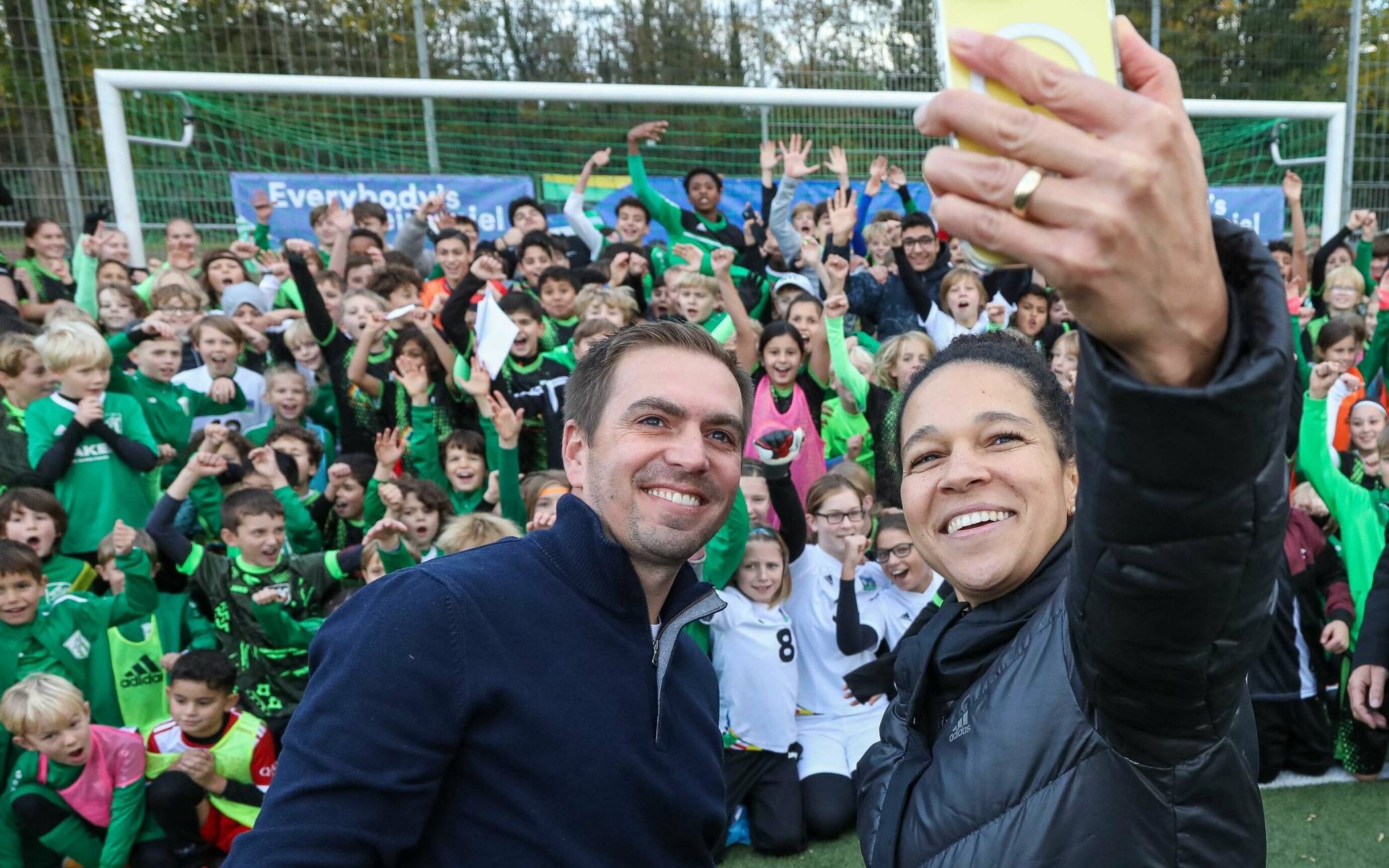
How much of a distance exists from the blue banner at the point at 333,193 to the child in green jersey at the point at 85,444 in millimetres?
3860

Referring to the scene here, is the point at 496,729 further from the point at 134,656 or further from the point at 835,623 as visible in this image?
the point at 134,656

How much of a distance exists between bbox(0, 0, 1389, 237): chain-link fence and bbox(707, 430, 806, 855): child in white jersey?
224 inches

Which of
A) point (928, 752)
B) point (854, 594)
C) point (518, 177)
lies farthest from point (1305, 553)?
point (518, 177)

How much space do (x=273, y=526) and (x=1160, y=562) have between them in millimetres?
4198

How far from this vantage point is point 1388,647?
3.66 metres

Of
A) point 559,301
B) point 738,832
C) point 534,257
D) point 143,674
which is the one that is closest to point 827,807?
point 738,832

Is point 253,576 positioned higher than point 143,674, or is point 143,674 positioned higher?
point 253,576

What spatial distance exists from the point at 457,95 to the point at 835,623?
5.27 meters

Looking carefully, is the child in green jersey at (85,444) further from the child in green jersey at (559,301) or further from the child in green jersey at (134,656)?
the child in green jersey at (559,301)

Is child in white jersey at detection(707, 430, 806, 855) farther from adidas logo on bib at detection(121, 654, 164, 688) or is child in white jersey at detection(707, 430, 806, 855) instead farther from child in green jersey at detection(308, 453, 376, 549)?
adidas logo on bib at detection(121, 654, 164, 688)

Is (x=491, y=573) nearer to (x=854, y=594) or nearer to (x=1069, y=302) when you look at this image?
(x=1069, y=302)

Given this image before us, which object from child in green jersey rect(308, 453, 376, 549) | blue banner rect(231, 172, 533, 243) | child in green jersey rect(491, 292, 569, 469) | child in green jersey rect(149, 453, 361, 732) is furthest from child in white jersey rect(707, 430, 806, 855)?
blue banner rect(231, 172, 533, 243)

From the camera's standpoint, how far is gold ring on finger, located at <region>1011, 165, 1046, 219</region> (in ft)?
2.23

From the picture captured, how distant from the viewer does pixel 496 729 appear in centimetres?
143
